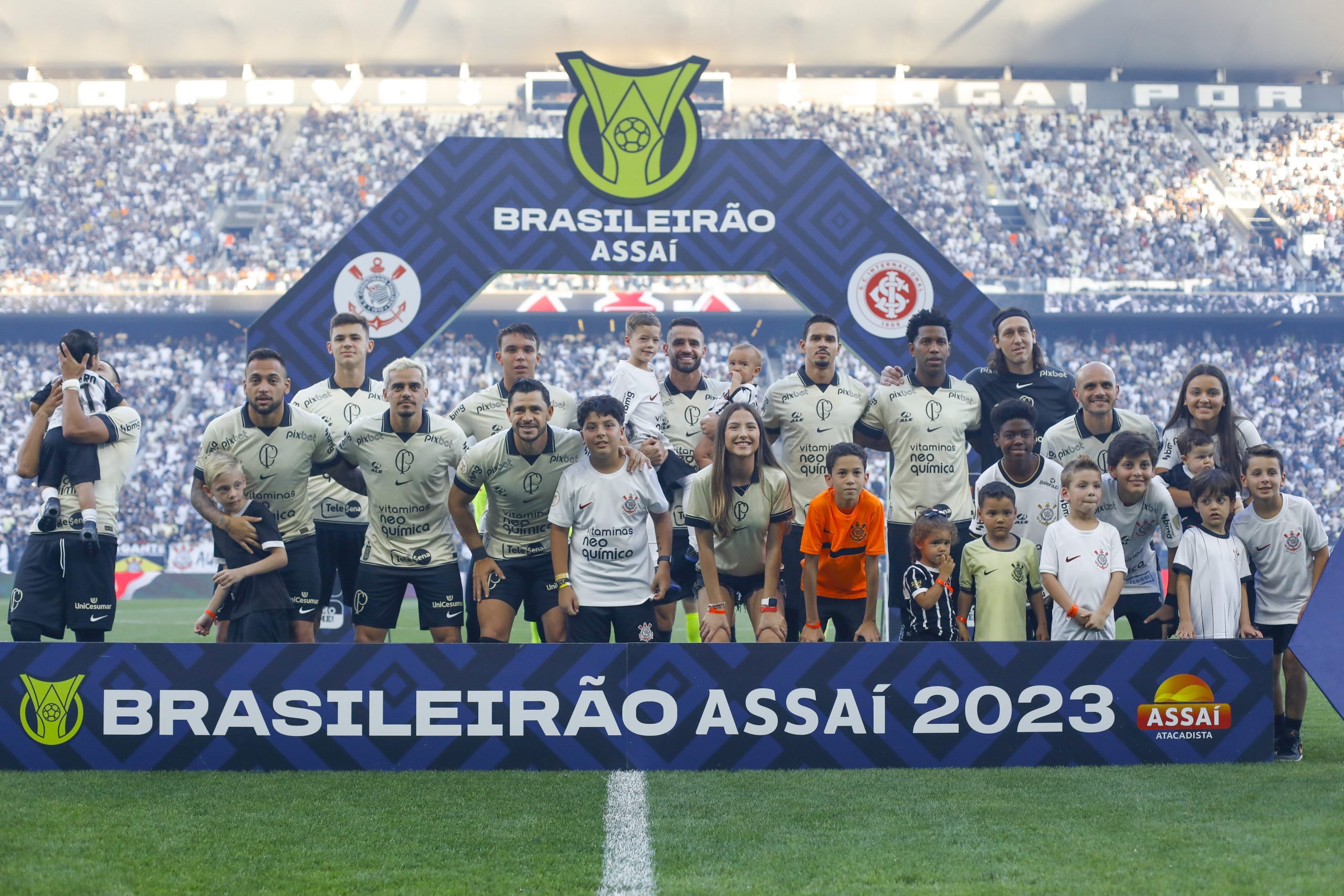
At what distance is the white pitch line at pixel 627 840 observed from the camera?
142 inches

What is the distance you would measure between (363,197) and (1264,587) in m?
29.2

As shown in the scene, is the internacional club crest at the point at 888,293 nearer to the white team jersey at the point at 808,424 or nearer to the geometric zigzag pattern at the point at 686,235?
the geometric zigzag pattern at the point at 686,235

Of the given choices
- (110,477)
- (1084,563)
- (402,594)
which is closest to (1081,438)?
(1084,563)

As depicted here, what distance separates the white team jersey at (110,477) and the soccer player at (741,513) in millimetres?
2994

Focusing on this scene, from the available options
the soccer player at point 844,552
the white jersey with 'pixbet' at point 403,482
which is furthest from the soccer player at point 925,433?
the white jersey with 'pixbet' at point 403,482

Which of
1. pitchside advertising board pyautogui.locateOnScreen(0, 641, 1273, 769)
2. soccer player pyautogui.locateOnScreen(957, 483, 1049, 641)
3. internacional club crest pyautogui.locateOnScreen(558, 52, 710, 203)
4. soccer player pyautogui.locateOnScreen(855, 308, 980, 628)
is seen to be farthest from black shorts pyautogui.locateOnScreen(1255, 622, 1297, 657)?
internacional club crest pyautogui.locateOnScreen(558, 52, 710, 203)

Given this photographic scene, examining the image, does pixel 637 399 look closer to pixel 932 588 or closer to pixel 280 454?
pixel 280 454

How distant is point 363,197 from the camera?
32062 mm

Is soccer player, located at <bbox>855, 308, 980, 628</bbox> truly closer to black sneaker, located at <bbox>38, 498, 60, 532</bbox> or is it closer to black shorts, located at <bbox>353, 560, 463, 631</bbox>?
black shorts, located at <bbox>353, 560, 463, 631</bbox>

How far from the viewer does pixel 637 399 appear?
7.02 m

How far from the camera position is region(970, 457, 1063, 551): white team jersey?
20.9 feet

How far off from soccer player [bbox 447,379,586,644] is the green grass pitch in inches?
49.7

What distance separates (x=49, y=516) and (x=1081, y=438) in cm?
538

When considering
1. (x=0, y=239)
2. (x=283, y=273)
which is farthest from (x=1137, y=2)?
(x=0, y=239)
